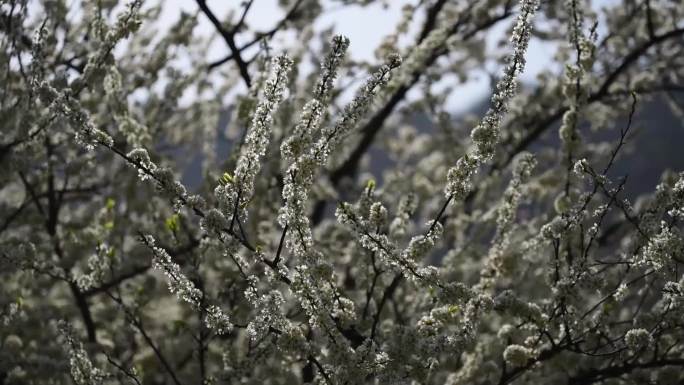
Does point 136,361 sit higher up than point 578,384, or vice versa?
point 136,361

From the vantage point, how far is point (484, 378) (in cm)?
421

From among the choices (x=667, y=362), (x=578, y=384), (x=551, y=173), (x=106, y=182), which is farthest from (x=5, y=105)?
(x=551, y=173)

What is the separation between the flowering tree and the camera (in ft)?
8.95

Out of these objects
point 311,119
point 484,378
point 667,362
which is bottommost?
point 667,362

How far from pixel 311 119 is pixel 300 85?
4692mm

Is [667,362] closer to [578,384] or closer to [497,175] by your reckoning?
[578,384]

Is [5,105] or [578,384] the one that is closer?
[578,384]

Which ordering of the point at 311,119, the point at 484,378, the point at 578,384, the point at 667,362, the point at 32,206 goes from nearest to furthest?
the point at 311,119 → the point at 667,362 → the point at 578,384 → the point at 484,378 → the point at 32,206

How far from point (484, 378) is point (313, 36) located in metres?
4.54

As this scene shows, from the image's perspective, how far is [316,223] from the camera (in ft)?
26.4

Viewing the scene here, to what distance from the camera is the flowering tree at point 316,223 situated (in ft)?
8.95

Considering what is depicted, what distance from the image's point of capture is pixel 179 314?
721 centimetres

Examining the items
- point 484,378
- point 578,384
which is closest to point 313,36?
point 484,378

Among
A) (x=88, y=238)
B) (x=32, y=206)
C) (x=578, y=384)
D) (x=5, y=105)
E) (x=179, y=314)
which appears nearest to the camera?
(x=578, y=384)
